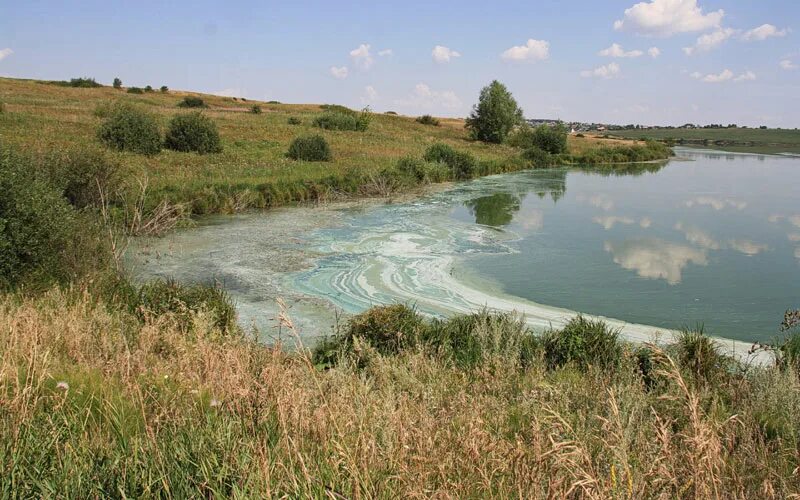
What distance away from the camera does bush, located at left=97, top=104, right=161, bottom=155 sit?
79.6 feet

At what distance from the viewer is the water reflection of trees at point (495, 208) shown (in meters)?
20.0

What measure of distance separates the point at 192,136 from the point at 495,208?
14.0 m

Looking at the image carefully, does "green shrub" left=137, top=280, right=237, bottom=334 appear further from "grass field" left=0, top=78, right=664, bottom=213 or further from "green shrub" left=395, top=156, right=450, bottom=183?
"green shrub" left=395, top=156, right=450, bottom=183

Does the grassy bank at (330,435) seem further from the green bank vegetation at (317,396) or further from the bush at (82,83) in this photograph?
the bush at (82,83)

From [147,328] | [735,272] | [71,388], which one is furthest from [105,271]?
[735,272]

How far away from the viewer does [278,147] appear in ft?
99.4

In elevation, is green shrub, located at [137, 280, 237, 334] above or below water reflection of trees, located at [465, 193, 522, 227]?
below

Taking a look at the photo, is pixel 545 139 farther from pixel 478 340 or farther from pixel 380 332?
pixel 478 340

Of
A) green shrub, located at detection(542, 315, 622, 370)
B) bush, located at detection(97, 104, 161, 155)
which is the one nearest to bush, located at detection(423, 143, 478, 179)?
bush, located at detection(97, 104, 161, 155)

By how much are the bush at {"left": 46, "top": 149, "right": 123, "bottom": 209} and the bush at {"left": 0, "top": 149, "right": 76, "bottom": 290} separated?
6.28 metres

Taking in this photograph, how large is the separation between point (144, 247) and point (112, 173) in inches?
145

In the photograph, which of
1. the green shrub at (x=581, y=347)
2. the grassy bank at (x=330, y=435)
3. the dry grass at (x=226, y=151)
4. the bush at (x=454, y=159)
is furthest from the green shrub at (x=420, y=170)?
the grassy bank at (x=330, y=435)

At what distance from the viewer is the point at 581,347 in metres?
7.37

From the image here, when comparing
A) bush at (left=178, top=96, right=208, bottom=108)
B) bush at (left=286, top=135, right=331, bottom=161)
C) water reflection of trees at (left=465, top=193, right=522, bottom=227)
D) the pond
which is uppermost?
bush at (left=178, top=96, right=208, bottom=108)
